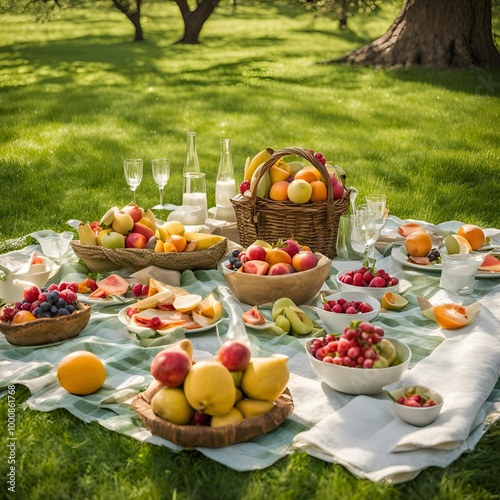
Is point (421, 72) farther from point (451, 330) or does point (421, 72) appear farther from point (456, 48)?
point (451, 330)

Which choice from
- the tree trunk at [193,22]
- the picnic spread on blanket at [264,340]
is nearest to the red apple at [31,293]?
the picnic spread on blanket at [264,340]

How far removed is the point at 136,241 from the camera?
4984 mm

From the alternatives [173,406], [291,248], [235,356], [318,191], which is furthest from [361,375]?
[318,191]

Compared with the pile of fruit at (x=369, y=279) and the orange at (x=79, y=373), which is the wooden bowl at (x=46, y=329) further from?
the pile of fruit at (x=369, y=279)

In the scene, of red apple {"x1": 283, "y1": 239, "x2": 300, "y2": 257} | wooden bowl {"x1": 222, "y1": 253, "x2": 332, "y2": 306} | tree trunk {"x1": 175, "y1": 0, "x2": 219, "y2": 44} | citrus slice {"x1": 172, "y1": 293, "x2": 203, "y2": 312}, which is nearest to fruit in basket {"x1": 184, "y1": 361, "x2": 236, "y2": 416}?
citrus slice {"x1": 172, "y1": 293, "x2": 203, "y2": 312}

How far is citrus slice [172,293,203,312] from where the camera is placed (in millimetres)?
4188

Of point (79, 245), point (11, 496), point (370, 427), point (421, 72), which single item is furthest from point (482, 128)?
point (11, 496)

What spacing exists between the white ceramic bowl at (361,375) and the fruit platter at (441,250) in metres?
1.56

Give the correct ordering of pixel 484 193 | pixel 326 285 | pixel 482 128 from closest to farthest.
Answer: pixel 326 285, pixel 484 193, pixel 482 128

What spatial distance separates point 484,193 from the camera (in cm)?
737

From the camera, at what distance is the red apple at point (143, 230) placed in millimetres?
5094

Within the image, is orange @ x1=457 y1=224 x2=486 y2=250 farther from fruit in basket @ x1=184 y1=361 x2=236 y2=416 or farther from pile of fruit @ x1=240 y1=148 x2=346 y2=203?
fruit in basket @ x1=184 y1=361 x2=236 y2=416

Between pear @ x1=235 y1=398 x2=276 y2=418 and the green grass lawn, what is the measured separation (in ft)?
0.71

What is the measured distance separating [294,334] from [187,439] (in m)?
1.25
